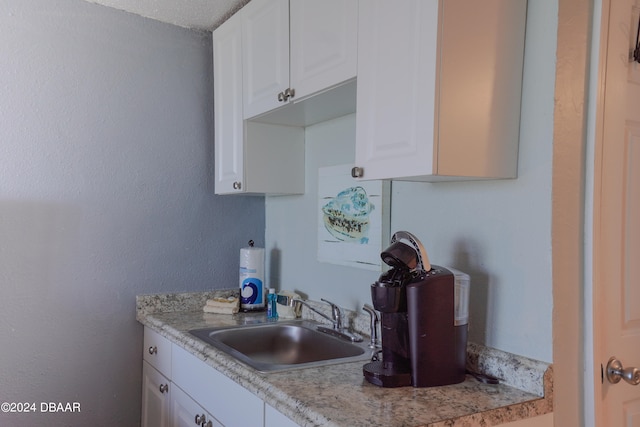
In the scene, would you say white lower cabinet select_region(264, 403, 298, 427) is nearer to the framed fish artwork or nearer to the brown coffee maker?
the brown coffee maker

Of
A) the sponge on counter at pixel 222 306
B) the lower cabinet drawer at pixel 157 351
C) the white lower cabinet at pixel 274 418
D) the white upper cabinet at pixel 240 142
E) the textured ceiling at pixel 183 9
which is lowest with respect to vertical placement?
the lower cabinet drawer at pixel 157 351

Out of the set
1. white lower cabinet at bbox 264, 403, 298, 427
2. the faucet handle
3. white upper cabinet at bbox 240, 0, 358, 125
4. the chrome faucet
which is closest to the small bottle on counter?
the chrome faucet

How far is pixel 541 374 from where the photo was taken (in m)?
1.16

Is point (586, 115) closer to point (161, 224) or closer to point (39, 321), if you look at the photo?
point (161, 224)

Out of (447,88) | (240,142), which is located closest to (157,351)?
(240,142)

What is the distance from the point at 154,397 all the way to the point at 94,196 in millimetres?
913

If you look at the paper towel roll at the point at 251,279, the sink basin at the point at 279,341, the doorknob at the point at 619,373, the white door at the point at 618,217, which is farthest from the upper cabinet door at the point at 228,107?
the doorknob at the point at 619,373

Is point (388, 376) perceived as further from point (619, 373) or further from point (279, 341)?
point (279, 341)

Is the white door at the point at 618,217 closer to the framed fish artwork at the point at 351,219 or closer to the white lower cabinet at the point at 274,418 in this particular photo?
the framed fish artwork at the point at 351,219

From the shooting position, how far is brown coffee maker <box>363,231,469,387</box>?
1.21m

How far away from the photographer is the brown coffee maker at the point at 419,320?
3.99 feet

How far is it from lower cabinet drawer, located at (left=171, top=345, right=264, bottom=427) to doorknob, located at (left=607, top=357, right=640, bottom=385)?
93 centimetres

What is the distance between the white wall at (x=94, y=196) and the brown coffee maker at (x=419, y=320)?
1334mm

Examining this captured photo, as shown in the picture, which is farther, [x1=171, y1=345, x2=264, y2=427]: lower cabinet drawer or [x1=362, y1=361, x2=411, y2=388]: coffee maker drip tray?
[x1=171, y1=345, x2=264, y2=427]: lower cabinet drawer
